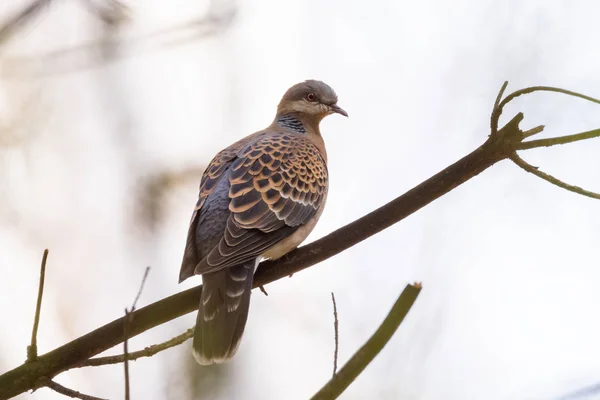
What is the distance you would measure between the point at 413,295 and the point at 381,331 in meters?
0.11

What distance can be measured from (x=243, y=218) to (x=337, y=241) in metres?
0.81

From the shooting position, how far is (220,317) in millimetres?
3453

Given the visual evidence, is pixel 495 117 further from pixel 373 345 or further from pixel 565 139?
pixel 373 345

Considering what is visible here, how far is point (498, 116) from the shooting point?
2.92m

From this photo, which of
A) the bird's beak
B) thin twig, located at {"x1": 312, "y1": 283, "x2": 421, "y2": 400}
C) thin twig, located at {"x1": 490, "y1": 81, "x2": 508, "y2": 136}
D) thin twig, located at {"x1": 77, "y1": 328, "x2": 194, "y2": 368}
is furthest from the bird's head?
thin twig, located at {"x1": 312, "y1": 283, "x2": 421, "y2": 400}

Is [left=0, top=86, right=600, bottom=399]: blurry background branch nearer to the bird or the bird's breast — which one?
the bird

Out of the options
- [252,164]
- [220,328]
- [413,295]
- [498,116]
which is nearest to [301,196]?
[252,164]

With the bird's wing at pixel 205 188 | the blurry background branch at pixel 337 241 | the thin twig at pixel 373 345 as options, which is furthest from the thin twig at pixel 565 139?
the bird's wing at pixel 205 188

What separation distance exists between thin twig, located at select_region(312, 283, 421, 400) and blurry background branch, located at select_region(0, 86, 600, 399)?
1.15m

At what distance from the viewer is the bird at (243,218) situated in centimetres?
347

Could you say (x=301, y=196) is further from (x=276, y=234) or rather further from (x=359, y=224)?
(x=359, y=224)

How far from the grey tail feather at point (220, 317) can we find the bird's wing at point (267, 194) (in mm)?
76

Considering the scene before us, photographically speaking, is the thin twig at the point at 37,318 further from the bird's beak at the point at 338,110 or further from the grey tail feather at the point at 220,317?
the bird's beak at the point at 338,110

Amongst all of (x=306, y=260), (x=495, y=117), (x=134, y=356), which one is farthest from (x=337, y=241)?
(x=134, y=356)
